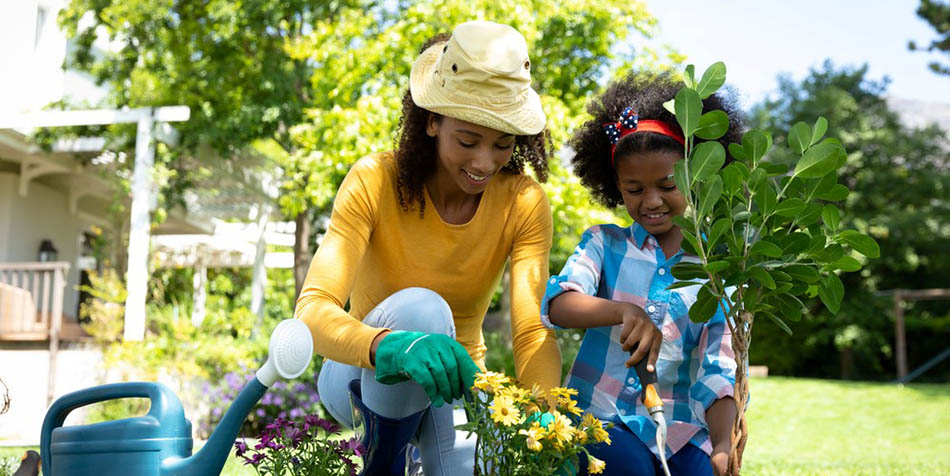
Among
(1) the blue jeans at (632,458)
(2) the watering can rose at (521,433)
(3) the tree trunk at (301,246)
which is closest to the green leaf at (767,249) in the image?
(2) the watering can rose at (521,433)

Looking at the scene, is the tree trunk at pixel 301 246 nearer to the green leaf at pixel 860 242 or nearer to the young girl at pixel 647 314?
the young girl at pixel 647 314

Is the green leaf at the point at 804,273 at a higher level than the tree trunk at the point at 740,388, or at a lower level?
higher

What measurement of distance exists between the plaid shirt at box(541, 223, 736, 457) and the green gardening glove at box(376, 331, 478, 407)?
448 mm

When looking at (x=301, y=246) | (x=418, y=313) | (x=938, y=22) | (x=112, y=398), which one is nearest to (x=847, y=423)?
(x=301, y=246)

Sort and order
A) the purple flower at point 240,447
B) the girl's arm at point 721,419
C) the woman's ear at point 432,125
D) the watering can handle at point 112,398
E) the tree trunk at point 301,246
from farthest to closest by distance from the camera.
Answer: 1. the tree trunk at point 301,246
2. the woman's ear at point 432,125
3. the girl's arm at point 721,419
4. the purple flower at point 240,447
5. the watering can handle at point 112,398

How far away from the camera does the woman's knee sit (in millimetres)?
1768

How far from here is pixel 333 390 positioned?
211cm

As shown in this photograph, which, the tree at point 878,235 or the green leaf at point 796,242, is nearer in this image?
the green leaf at point 796,242

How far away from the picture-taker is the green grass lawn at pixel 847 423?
7535 millimetres

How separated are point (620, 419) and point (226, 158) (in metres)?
8.93

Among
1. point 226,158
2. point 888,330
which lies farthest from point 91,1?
point 888,330

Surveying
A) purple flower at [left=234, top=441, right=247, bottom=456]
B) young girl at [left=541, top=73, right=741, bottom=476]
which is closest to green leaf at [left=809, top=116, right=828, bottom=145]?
young girl at [left=541, top=73, right=741, bottom=476]

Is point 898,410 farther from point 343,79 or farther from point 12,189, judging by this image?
point 12,189

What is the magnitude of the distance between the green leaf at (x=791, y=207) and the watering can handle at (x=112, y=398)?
1011 millimetres
